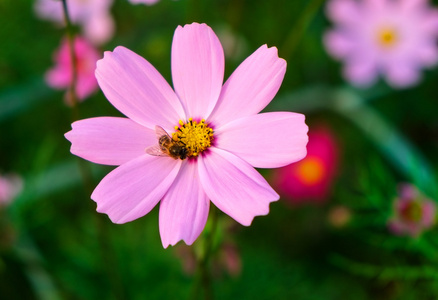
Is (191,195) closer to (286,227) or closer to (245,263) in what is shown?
(245,263)

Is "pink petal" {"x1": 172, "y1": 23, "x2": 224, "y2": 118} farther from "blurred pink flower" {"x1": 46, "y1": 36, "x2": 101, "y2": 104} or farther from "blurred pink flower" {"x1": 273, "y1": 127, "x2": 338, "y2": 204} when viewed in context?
"blurred pink flower" {"x1": 273, "y1": 127, "x2": 338, "y2": 204}

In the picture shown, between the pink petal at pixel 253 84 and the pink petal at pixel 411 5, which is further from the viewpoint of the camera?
the pink petal at pixel 411 5

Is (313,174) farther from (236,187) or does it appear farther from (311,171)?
(236,187)

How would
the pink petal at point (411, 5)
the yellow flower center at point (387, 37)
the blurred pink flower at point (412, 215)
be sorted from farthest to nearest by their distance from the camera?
the yellow flower center at point (387, 37) → the pink petal at point (411, 5) → the blurred pink flower at point (412, 215)

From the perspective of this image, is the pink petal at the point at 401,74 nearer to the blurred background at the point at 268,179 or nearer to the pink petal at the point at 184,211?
the blurred background at the point at 268,179

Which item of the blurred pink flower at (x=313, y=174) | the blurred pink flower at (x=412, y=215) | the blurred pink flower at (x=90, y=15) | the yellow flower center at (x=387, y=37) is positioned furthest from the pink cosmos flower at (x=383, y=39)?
the blurred pink flower at (x=90, y=15)

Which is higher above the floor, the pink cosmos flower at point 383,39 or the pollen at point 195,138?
the pink cosmos flower at point 383,39

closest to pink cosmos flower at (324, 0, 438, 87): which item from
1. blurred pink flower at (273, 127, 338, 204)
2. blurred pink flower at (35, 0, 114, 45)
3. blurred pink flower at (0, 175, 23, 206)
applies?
blurred pink flower at (273, 127, 338, 204)
